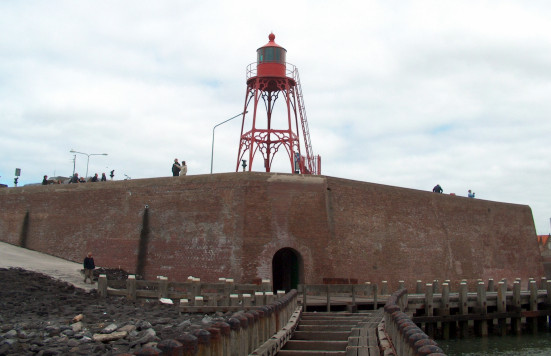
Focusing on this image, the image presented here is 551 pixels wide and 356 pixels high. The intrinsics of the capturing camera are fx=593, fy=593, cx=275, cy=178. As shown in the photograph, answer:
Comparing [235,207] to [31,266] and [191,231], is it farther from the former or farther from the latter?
[31,266]

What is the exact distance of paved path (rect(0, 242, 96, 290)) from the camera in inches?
896

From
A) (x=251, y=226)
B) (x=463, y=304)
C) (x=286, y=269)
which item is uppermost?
(x=251, y=226)

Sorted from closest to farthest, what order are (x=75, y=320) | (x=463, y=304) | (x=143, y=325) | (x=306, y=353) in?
(x=306, y=353) → (x=143, y=325) → (x=75, y=320) → (x=463, y=304)

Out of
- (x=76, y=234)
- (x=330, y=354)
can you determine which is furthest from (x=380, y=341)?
(x=76, y=234)

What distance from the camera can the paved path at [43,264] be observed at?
22.8 metres

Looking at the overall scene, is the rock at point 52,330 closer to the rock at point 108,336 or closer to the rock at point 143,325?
the rock at point 108,336

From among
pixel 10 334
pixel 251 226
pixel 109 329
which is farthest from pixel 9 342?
pixel 251 226

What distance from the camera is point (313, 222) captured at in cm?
2434

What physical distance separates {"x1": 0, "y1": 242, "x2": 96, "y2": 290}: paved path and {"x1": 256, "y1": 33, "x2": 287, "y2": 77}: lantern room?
12991 millimetres

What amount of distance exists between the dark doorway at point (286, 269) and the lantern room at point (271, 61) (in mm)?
9613

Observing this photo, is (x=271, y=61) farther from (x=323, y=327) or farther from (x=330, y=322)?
(x=323, y=327)

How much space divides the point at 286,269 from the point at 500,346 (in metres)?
9.03

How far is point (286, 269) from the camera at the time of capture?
25.8 meters

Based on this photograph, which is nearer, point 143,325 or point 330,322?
point 330,322
